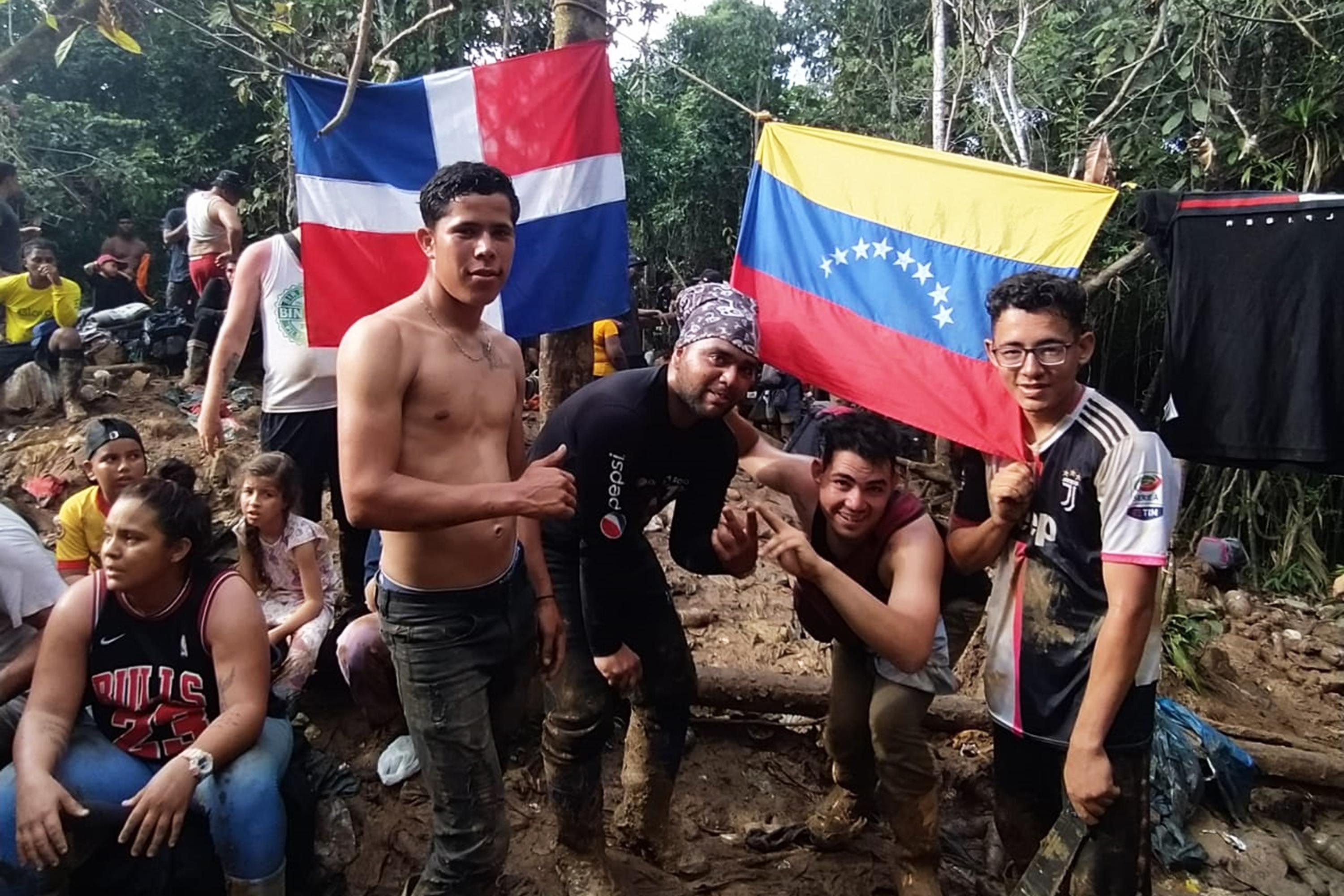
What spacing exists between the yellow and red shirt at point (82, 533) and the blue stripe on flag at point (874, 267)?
3.09 metres

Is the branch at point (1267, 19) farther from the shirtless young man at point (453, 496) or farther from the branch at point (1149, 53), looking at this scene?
the shirtless young man at point (453, 496)

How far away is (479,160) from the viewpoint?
3715mm

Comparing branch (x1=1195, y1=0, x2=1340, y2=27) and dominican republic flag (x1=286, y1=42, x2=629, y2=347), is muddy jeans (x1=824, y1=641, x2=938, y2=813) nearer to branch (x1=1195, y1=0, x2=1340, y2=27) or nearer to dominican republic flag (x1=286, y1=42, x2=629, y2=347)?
dominican republic flag (x1=286, y1=42, x2=629, y2=347)

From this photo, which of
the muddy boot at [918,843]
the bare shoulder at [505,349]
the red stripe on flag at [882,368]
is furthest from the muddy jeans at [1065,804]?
the bare shoulder at [505,349]

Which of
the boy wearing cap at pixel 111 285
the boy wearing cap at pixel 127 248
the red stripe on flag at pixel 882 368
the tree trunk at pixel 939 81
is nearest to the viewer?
the red stripe on flag at pixel 882 368

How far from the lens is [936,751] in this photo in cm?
396

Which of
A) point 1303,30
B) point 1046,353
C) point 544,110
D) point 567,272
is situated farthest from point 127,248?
point 1303,30

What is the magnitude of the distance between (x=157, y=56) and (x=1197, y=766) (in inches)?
581

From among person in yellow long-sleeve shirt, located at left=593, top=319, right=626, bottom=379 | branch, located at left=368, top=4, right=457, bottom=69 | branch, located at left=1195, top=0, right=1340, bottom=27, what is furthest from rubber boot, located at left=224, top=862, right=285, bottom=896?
branch, located at left=1195, top=0, right=1340, bottom=27

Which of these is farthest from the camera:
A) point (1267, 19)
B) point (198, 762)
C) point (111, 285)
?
point (111, 285)

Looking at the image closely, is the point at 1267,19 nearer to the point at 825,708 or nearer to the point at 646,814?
the point at 825,708

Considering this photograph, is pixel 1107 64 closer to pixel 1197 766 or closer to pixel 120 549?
pixel 1197 766

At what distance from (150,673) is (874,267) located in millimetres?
3013

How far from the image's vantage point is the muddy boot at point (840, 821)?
3203 mm
